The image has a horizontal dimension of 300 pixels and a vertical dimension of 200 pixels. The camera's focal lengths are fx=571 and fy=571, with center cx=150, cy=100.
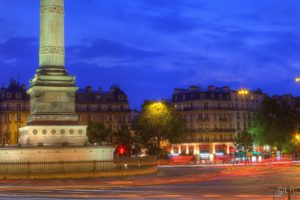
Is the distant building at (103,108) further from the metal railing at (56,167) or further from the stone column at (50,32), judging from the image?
the metal railing at (56,167)

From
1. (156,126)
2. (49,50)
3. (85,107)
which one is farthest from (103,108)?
(49,50)

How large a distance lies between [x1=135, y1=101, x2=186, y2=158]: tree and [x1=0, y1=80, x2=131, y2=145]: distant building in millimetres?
25962

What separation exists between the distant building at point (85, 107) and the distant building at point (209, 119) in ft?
41.1

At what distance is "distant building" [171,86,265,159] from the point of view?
111562 mm

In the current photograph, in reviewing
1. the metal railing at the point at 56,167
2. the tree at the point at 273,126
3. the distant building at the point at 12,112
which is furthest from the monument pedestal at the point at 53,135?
the distant building at the point at 12,112

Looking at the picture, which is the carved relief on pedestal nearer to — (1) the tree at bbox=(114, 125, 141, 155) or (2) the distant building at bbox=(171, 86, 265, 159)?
(1) the tree at bbox=(114, 125, 141, 155)

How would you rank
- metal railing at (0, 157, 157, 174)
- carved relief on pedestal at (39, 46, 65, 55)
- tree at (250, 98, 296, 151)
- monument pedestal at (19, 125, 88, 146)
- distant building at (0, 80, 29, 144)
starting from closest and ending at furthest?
metal railing at (0, 157, 157, 174)
monument pedestal at (19, 125, 88, 146)
carved relief on pedestal at (39, 46, 65, 55)
tree at (250, 98, 296, 151)
distant building at (0, 80, 29, 144)

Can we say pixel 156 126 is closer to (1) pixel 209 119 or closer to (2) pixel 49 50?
(1) pixel 209 119

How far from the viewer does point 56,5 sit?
144 feet

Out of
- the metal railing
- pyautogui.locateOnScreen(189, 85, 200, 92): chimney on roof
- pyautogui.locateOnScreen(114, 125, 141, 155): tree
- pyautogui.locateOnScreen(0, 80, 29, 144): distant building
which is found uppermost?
pyautogui.locateOnScreen(189, 85, 200, 92): chimney on roof

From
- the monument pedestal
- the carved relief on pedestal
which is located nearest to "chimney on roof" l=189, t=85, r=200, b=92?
the carved relief on pedestal

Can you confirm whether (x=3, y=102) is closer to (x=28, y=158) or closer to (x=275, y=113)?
(x=275, y=113)

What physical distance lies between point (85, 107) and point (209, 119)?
24.2 metres

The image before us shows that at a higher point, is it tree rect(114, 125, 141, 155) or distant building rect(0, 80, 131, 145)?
distant building rect(0, 80, 131, 145)
